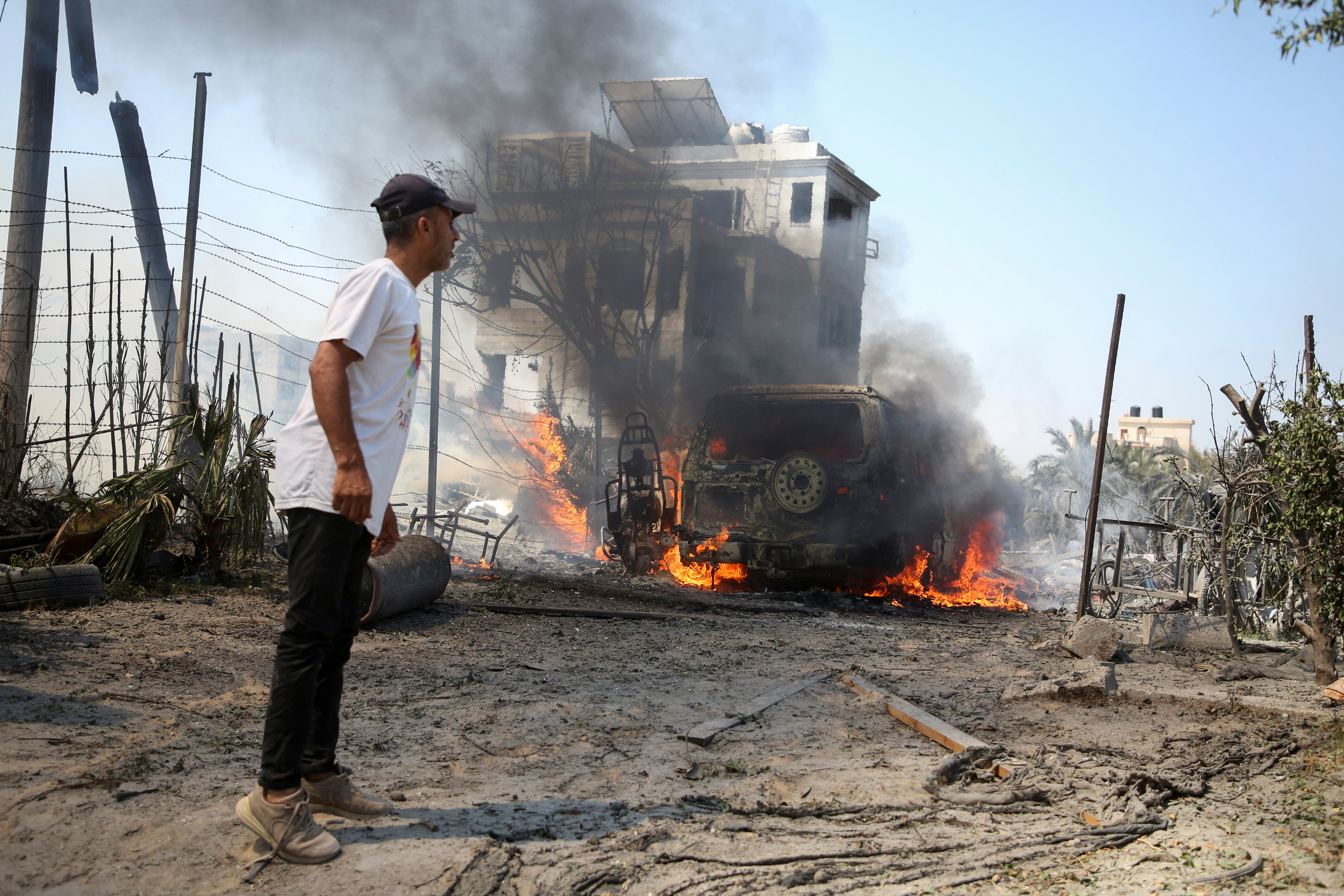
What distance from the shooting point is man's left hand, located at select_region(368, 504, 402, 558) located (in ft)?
8.18

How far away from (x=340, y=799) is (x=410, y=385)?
1145 millimetres

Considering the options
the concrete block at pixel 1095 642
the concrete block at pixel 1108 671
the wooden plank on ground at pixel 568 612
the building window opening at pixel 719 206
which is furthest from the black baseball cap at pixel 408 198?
the building window opening at pixel 719 206

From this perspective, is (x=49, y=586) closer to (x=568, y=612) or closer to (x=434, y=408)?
(x=568, y=612)

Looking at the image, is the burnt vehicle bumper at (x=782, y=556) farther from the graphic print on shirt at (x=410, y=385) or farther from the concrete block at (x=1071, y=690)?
the graphic print on shirt at (x=410, y=385)

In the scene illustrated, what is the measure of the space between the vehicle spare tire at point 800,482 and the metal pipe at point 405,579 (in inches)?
131

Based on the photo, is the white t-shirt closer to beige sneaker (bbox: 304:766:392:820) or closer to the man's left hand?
the man's left hand

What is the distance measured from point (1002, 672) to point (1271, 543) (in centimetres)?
206

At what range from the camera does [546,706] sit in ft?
12.9

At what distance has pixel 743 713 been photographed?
4004mm

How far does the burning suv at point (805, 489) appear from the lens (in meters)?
8.34

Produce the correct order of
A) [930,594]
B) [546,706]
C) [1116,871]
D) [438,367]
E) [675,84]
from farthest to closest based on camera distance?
[675,84] < [438,367] < [930,594] < [546,706] < [1116,871]

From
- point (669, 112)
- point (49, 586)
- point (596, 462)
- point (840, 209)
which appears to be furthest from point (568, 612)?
point (840, 209)

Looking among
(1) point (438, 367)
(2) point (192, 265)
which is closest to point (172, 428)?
(2) point (192, 265)

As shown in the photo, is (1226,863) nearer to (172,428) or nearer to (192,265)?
(172,428)
